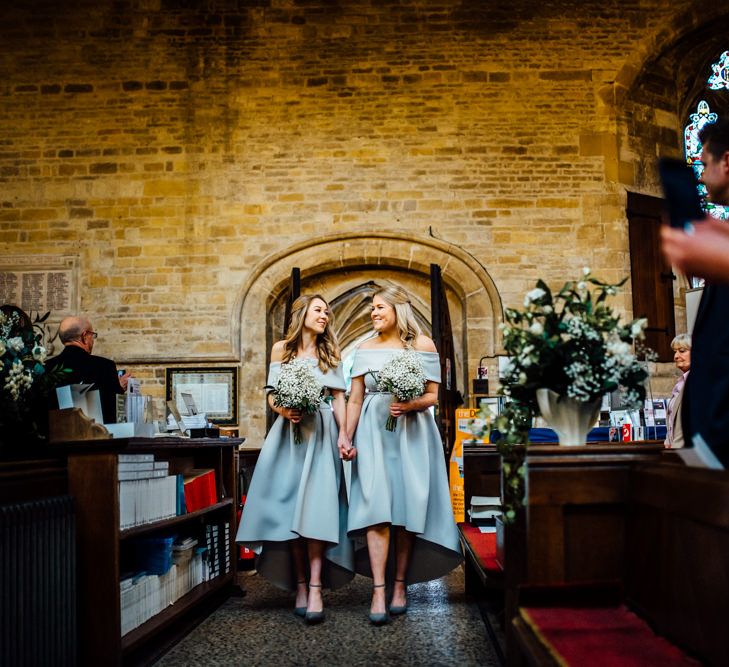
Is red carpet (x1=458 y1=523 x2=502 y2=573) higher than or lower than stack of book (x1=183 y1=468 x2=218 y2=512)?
lower

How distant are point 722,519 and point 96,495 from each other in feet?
7.11

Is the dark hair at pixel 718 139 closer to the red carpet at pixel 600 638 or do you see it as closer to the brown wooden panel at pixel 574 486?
the brown wooden panel at pixel 574 486

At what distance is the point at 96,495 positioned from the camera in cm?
301

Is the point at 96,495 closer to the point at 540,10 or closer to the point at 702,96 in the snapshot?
the point at 540,10

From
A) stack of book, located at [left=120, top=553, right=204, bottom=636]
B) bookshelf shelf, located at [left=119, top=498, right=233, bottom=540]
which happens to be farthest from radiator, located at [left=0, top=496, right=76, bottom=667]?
stack of book, located at [left=120, top=553, right=204, bottom=636]

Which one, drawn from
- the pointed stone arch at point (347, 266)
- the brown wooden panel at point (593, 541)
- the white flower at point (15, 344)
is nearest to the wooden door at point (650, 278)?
the pointed stone arch at point (347, 266)

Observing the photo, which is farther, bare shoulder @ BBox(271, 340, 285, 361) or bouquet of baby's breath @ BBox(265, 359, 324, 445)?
bare shoulder @ BBox(271, 340, 285, 361)

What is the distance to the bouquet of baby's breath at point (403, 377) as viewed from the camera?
409 centimetres

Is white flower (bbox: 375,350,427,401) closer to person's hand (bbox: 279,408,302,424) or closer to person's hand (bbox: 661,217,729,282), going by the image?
person's hand (bbox: 279,408,302,424)

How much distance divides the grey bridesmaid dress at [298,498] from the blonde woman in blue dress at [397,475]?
12 cm

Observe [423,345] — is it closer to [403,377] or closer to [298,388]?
[403,377]

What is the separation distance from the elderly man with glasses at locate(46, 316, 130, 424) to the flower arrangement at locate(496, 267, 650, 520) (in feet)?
9.60

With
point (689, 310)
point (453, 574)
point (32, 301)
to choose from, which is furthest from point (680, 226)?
point (32, 301)

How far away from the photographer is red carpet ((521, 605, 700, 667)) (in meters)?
1.90
